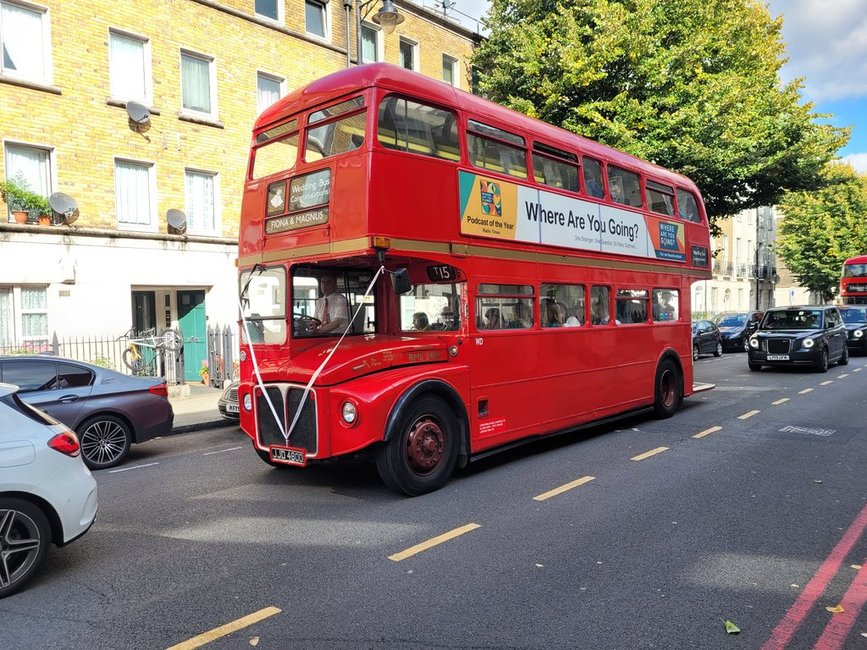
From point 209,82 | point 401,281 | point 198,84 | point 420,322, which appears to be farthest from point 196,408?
point 209,82

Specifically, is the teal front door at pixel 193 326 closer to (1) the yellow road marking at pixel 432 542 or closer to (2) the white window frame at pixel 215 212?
(2) the white window frame at pixel 215 212

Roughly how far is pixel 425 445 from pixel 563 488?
146 cm

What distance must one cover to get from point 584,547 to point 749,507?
1925mm

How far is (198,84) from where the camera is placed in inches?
643

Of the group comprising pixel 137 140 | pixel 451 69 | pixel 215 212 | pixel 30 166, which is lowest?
pixel 215 212

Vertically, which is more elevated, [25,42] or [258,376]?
[25,42]

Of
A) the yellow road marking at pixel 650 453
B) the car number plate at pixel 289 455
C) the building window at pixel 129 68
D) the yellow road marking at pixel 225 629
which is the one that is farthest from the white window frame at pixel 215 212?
the yellow road marking at pixel 225 629

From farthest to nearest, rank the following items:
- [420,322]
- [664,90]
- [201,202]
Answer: [664,90], [201,202], [420,322]

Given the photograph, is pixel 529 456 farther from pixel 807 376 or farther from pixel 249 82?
pixel 249 82

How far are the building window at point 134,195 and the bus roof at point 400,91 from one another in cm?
921

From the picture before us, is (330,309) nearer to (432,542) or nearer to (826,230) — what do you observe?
(432,542)

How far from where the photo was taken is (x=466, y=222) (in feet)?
22.3

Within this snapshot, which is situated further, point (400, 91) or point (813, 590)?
point (400, 91)

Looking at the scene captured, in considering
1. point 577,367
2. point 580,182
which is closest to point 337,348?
point 577,367
